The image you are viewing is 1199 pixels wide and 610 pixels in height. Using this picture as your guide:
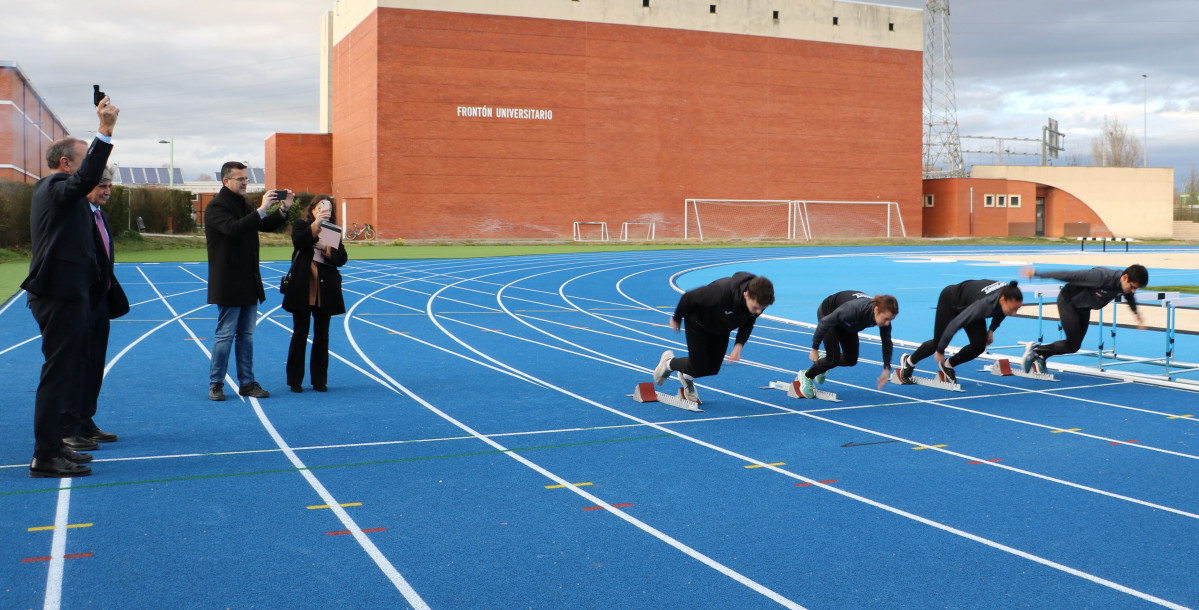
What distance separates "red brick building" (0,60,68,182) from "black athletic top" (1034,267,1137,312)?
36506 mm

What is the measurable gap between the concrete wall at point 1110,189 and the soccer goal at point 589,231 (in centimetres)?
2478

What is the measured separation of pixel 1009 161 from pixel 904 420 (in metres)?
70.0

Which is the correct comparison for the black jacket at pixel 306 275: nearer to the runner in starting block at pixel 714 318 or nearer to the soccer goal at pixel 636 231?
the runner in starting block at pixel 714 318

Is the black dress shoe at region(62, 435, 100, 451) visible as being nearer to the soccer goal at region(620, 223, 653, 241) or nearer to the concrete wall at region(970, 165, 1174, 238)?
the soccer goal at region(620, 223, 653, 241)

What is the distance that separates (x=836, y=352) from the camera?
870 centimetres

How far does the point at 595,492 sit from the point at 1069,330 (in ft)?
20.7

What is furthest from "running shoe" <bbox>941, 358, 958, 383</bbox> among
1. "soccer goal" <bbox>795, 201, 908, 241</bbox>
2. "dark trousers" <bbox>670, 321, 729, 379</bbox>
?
"soccer goal" <bbox>795, 201, 908, 241</bbox>

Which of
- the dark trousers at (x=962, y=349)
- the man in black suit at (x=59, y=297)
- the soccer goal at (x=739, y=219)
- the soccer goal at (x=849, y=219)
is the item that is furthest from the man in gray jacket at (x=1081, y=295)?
the soccer goal at (x=849, y=219)

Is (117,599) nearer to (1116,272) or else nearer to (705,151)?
(1116,272)

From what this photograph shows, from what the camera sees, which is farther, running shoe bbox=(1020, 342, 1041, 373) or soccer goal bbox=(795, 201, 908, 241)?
soccer goal bbox=(795, 201, 908, 241)

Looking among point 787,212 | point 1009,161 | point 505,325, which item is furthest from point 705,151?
point 505,325

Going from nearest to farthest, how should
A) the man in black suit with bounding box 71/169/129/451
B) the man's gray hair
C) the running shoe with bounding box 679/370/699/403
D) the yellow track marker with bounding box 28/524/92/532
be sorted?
the yellow track marker with bounding box 28/524/92/532 → the man's gray hair → the man in black suit with bounding box 71/169/129/451 → the running shoe with bounding box 679/370/699/403

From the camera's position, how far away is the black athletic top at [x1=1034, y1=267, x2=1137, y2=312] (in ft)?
30.8

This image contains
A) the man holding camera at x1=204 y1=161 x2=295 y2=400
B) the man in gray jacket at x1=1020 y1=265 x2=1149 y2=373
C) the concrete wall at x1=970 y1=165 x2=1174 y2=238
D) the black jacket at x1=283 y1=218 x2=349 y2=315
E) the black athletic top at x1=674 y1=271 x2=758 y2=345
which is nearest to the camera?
the black athletic top at x1=674 y1=271 x2=758 y2=345
